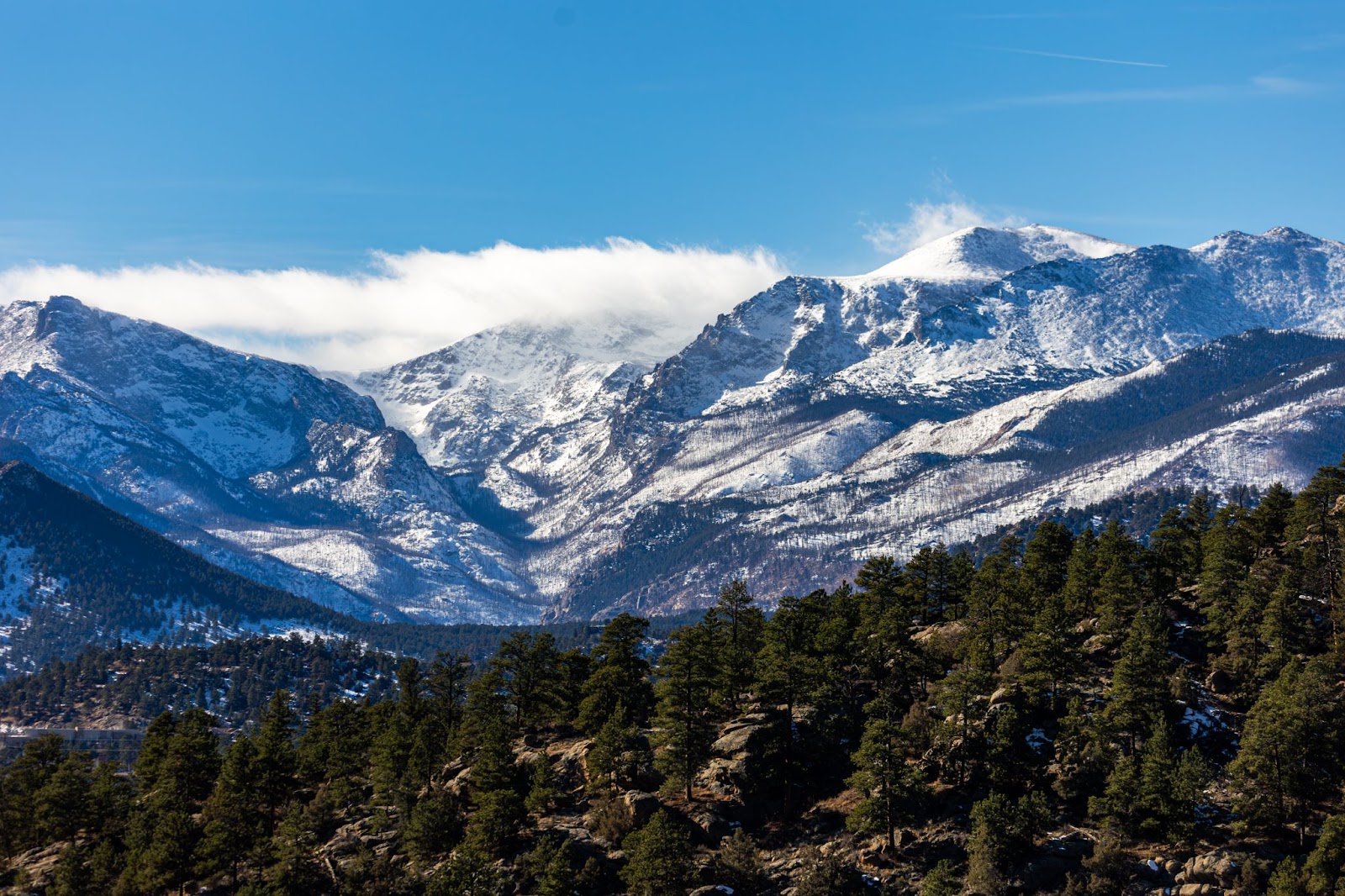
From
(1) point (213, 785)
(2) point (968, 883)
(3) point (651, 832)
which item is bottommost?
(2) point (968, 883)

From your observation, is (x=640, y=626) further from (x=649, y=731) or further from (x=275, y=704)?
(x=275, y=704)

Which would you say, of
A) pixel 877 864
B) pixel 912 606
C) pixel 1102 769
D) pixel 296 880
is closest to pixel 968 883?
pixel 877 864

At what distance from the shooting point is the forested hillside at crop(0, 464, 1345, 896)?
11969cm

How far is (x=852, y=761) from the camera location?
137500 mm

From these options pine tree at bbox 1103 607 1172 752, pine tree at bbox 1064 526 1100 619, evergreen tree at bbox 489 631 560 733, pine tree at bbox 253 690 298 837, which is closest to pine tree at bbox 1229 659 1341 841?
pine tree at bbox 1103 607 1172 752

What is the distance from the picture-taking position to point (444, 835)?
5404 inches

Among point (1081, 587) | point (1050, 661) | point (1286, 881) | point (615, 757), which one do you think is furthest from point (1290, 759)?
point (615, 757)

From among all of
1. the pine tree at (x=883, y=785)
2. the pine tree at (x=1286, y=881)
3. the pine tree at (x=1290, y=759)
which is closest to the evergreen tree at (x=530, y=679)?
the pine tree at (x=883, y=785)

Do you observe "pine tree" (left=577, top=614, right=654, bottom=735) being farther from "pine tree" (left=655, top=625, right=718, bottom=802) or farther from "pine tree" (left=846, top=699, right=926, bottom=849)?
"pine tree" (left=846, top=699, right=926, bottom=849)

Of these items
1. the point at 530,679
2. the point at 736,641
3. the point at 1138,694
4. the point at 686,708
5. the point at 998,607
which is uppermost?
the point at 530,679

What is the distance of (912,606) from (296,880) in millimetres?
83860

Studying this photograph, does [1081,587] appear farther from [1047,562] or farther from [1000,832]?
[1000,832]

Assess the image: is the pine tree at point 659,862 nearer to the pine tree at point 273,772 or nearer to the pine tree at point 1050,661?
the pine tree at point 1050,661

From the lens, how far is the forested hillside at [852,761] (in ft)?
393
